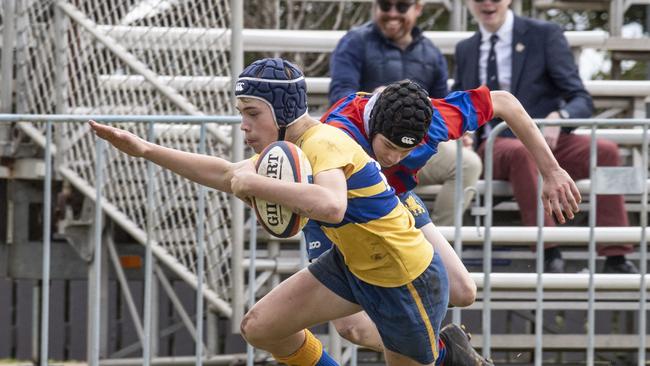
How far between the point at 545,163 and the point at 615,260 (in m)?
1.97

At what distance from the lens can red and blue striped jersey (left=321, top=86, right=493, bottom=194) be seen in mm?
5359

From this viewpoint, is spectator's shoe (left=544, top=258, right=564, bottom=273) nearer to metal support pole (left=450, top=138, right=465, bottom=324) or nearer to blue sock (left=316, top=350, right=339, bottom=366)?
metal support pole (left=450, top=138, right=465, bottom=324)

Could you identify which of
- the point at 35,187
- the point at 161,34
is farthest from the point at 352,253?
the point at 35,187

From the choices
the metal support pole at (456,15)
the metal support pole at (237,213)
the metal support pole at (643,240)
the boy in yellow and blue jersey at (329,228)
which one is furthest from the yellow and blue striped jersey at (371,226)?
the metal support pole at (456,15)

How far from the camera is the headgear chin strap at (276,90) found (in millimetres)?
4906

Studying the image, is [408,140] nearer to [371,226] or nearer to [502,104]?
[371,226]

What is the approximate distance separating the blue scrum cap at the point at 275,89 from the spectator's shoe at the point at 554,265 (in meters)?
2.80

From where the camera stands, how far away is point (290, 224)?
467 cm

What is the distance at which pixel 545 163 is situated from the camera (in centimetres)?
568

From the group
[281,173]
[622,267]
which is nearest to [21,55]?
[622,267]

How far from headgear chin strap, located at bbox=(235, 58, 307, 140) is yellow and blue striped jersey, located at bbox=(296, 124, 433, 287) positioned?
0.31ft

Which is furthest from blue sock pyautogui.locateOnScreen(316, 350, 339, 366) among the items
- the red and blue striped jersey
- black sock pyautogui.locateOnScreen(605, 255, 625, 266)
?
black sock pyautogui.locateOnScreen(605, 255, 625, 266)

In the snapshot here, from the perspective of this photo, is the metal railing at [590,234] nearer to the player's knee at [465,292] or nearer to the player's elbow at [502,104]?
the player's elbow at [502,104]

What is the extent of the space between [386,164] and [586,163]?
8.09 ft
